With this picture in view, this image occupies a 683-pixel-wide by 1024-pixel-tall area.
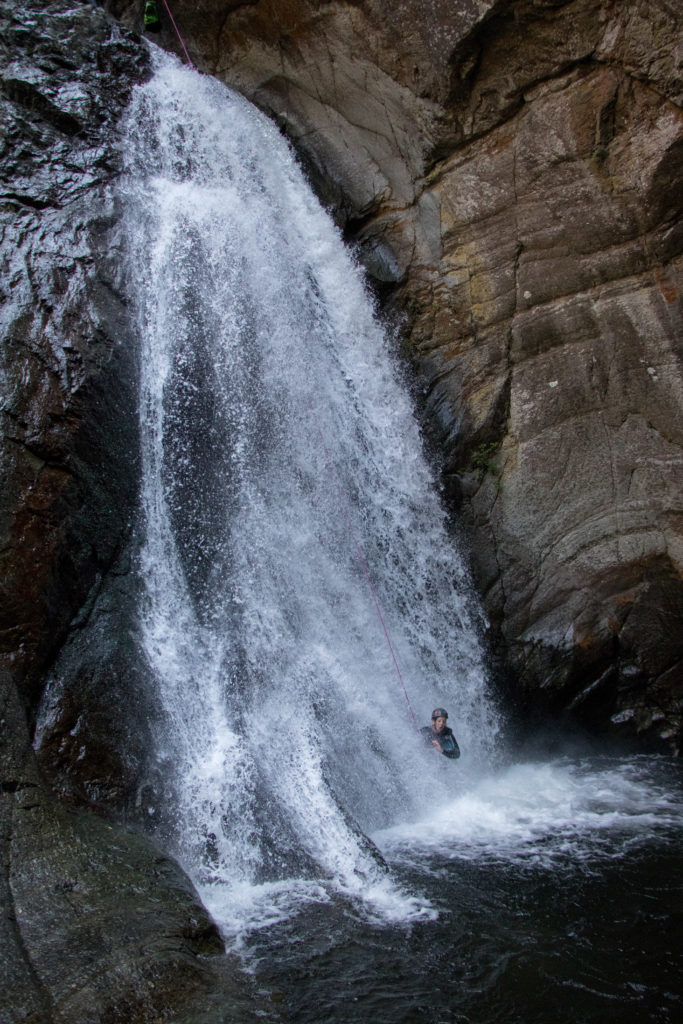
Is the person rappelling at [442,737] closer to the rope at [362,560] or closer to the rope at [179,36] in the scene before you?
the rope at [362,560]

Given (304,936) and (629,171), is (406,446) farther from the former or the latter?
(304,936)

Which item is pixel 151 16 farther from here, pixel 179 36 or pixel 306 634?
pixel 306 634

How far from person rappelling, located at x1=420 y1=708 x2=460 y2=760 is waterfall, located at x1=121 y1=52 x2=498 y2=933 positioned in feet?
1.16

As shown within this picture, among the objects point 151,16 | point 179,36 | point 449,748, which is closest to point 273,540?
point 449,748

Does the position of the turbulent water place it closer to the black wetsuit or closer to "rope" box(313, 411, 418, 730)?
"rope" box(313, 411, 418, 730)

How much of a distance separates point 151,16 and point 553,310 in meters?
7.62

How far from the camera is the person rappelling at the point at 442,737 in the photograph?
7.45m

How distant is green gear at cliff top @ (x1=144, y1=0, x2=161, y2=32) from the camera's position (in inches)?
445

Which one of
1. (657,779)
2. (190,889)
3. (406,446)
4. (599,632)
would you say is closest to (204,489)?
(406,446)

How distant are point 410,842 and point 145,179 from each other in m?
7.57

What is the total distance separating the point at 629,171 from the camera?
28.0ft

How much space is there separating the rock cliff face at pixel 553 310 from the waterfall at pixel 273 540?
785 mm

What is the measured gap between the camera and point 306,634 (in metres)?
7.77

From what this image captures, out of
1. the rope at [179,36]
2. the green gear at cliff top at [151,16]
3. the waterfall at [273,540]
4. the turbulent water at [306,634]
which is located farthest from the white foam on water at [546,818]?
the green gear at cliff top at [151,16]
